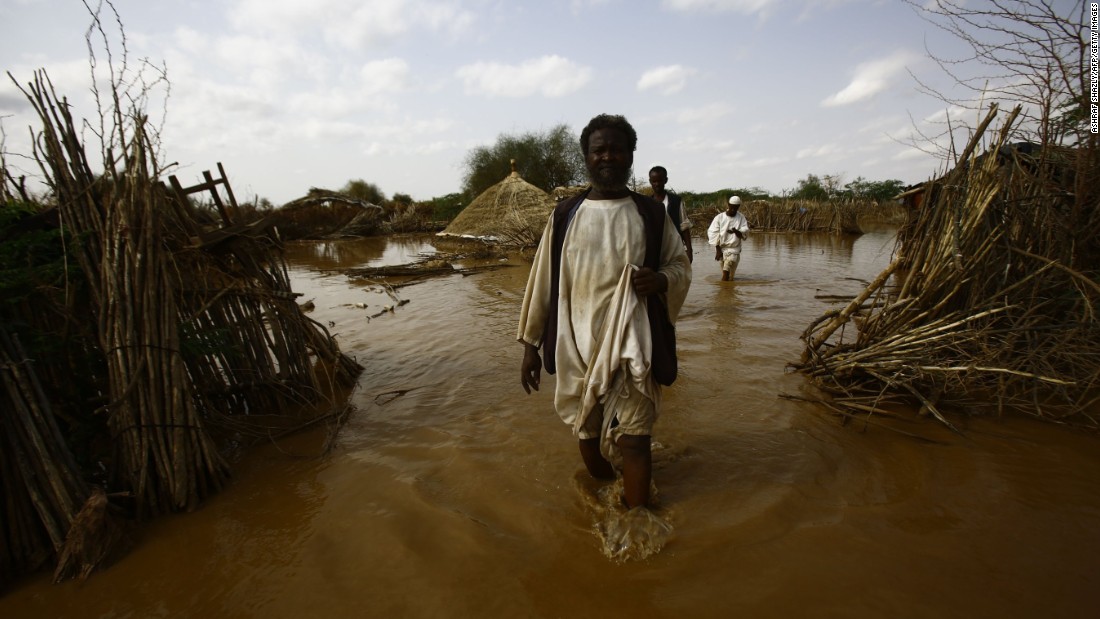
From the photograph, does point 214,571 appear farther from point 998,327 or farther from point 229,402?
point 998,327

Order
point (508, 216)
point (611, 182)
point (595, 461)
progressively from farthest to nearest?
point (508, 216) < point (595, 461) < point (611, 182)

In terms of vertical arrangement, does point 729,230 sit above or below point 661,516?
above

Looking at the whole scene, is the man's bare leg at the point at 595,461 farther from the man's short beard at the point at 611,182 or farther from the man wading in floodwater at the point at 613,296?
the man's short beard at the point at 611,182

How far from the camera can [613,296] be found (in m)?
2.05

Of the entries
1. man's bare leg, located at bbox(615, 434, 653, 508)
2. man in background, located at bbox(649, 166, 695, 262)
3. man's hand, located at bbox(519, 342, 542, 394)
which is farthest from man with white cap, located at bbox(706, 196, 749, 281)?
man's bare leg, located at bbox(615, 434, 653, 508)

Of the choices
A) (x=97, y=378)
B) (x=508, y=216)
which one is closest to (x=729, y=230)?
(x=97, y=378)

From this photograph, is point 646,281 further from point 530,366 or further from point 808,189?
point 808,189

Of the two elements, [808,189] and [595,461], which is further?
[808,189]

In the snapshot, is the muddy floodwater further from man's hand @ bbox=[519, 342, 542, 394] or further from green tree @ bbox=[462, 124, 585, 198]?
green tree @ bbox=[462, 124, 585, 198]

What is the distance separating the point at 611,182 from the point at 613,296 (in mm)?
485

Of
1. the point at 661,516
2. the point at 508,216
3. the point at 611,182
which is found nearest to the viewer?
the point at 611,182

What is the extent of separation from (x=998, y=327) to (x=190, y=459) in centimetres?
489

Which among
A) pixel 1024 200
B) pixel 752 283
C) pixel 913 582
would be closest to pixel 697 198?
pixel 752 283

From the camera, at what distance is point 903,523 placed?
210 cm
